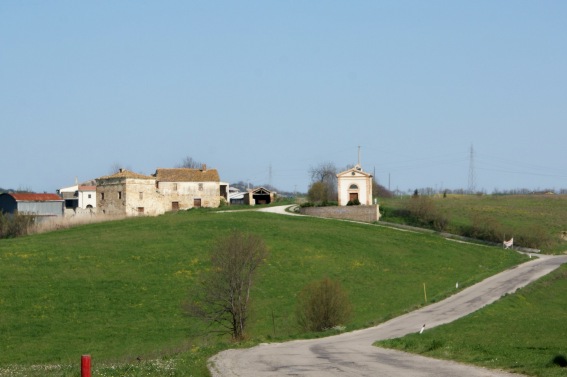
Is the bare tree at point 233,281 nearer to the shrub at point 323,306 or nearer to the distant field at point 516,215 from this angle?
the shrub at point 323,306

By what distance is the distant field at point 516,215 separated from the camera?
93875 millimetres

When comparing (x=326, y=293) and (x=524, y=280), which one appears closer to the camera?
(x=326, y=293)

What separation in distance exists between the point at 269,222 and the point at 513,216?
36.8 metres

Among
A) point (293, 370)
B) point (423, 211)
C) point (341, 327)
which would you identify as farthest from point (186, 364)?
point (423, 211)

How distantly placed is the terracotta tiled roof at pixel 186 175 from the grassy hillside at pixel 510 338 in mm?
65993

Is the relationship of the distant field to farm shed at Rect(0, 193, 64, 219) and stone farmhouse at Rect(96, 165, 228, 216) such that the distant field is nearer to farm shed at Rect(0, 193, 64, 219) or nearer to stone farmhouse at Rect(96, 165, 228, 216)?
stone farmhouse at Rect(96, 165, 228, 216)

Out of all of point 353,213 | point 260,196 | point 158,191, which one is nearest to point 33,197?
point 158,191

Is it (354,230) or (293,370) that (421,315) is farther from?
(354,230)

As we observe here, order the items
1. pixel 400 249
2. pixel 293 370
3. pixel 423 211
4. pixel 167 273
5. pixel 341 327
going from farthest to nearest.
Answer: pixel 423 211 < pixel 400 249 < pixel 167 273 < pixel 341 327 < pixel 293 370

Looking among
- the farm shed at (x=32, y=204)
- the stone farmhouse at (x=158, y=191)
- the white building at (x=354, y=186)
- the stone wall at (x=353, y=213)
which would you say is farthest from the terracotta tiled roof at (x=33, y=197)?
the white building at (x=354, y=186)

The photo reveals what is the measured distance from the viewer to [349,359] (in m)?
27.2

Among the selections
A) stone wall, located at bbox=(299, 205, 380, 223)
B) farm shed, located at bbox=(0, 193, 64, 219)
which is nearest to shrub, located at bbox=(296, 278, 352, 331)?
stone wall, located at bbox=(299, 205, 380, 223)

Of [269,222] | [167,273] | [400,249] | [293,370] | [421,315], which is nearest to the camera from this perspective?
[293,370]

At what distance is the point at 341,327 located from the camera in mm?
41156
